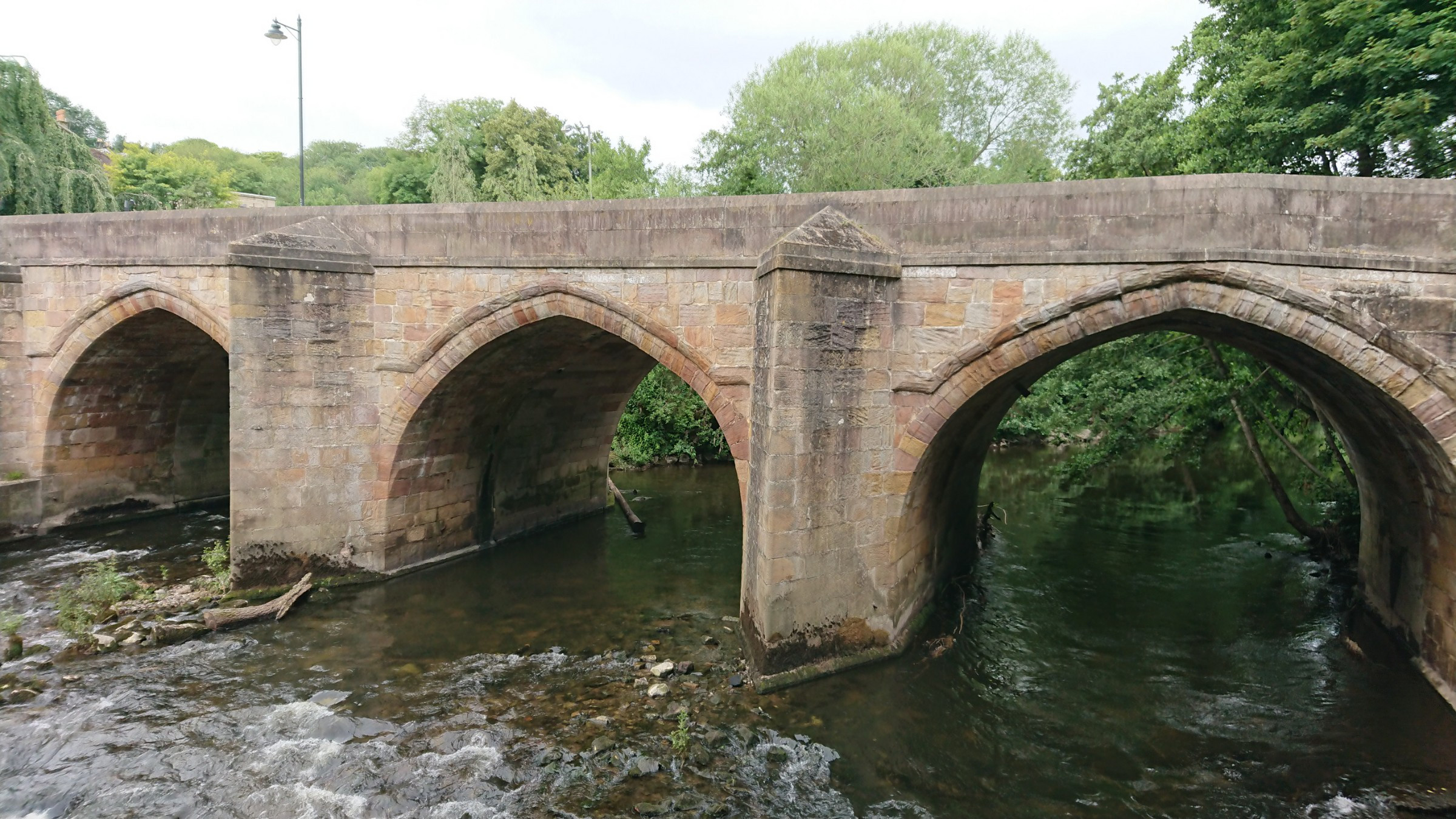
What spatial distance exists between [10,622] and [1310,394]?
14.4m

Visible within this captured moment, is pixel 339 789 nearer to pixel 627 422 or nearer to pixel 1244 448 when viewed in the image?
pixel 627 422

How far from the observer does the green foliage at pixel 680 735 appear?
21.0ft

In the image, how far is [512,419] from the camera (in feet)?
38.5

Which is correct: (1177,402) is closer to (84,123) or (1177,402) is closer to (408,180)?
(408,180)

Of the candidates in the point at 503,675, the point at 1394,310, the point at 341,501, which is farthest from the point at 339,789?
the point at 1394,310

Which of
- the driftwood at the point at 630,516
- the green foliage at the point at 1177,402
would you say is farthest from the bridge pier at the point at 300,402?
the green foliage at the point at 1177,402

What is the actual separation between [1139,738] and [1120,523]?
8.11 m

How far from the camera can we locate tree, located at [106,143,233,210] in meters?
28.5

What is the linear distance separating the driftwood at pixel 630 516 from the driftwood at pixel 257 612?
525 centimetres

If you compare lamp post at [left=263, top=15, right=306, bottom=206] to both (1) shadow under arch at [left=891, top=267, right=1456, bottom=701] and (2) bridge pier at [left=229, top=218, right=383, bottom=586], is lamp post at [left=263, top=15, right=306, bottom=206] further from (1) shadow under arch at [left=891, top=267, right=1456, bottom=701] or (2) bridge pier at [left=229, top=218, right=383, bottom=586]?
(1) shadow under arch at [left=891, top=267, right=1456, bottom=701]

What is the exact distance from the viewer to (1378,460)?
8.06 m

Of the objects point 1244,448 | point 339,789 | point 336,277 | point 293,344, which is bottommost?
point 339,789

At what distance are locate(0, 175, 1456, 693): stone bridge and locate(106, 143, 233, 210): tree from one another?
63.9 ft

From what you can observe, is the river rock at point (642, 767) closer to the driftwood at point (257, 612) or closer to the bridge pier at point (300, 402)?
the driftwood at point (257, 612)
